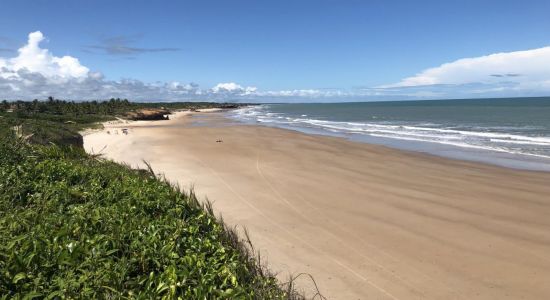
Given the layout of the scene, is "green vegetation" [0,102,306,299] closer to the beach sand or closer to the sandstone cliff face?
the beach sand

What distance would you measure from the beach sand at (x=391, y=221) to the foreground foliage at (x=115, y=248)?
9.58 feet

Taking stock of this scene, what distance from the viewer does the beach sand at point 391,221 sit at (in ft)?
22.3

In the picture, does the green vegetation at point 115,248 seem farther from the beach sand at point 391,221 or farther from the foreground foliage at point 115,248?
the beach sand at point 391,221

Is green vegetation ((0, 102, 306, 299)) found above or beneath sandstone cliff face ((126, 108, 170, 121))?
above

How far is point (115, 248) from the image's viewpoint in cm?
386

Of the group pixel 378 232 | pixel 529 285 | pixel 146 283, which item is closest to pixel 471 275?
pixel 529 285

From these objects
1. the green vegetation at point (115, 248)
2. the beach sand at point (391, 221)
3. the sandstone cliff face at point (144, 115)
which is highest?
the green vegetation at point (115, 248)

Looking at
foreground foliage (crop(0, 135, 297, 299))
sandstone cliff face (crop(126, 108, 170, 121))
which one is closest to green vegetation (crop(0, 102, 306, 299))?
foreground foliage (crop(0, 135, 297, 299))

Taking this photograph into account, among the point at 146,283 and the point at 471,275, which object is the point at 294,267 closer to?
the point at 471,275

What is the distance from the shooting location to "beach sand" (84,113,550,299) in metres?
6.81

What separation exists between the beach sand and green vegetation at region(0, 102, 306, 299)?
2.89 m

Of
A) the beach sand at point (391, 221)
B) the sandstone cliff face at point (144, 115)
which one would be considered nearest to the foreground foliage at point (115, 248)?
the beach sand at point (391, 221)

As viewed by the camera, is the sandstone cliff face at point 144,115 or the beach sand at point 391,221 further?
the sandstone cliff face at point 144,115

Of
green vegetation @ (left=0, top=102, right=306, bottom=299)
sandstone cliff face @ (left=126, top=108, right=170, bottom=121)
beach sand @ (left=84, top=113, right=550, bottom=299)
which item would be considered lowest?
sandstone cliff face @ (left=126, top=108, right=170, bottom=121)
